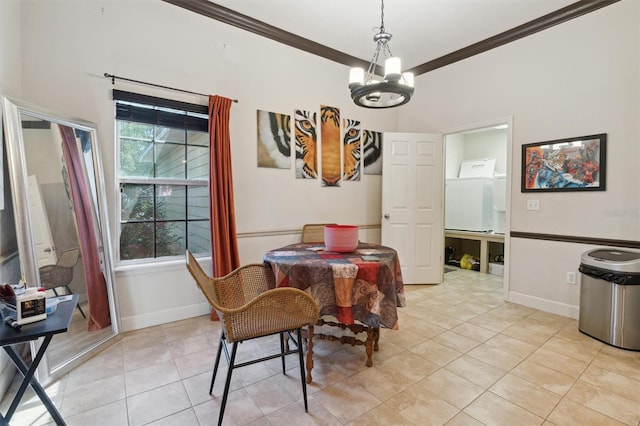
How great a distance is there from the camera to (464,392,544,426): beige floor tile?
162 centimetres

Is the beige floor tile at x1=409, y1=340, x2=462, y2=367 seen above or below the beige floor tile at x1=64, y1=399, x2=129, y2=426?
above

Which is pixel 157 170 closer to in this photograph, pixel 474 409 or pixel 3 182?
pixel 3 182

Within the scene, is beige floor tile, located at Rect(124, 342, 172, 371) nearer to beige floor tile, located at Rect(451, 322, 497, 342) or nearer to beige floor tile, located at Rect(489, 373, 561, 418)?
beige floor tile, located at Rect(489, 373, 561, 418)

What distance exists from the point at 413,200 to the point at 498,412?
2810 millimetres

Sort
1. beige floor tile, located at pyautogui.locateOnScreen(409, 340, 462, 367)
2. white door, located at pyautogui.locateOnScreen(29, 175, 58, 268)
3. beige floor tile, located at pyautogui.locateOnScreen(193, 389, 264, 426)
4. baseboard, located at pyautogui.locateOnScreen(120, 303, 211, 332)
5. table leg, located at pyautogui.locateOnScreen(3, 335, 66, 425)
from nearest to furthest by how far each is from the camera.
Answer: table leg, located at pyautogui.locateOnScreen(3, 335, 66, 425)
beige floor tile, located at pyautogui.locateOnScreen(193, 389, 264, 426)
white door, located at pyautogui.locateOnScreen(29, 175, 58, 268)
beige floor tile, located at pyautogui.locateOnScreen(409, 340, 462, 367)
baseboard, located at pyautogui.locateOnScreen(120, 303, 211, 332)

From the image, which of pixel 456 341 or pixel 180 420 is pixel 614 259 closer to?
pixel 456 341

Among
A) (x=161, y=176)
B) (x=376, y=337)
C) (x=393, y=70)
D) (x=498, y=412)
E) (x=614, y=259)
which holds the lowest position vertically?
(x=498, y=412)

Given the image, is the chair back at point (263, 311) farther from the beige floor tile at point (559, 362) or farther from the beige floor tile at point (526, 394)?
the beige floor tile at point (559, 362)

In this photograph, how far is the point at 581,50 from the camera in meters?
2.96

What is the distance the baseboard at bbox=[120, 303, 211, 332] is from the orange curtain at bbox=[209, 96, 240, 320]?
199 millimetres

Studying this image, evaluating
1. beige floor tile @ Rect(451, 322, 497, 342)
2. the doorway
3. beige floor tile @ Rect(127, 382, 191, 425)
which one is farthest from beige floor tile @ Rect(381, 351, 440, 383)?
the doorway

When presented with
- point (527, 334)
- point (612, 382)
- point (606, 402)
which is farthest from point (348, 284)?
point (527, 334)

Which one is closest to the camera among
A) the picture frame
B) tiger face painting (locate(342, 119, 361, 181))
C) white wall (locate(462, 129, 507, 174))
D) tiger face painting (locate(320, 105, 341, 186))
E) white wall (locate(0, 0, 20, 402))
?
white wall (locate(0, 0, 20, 402))

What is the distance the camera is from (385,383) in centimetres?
195
